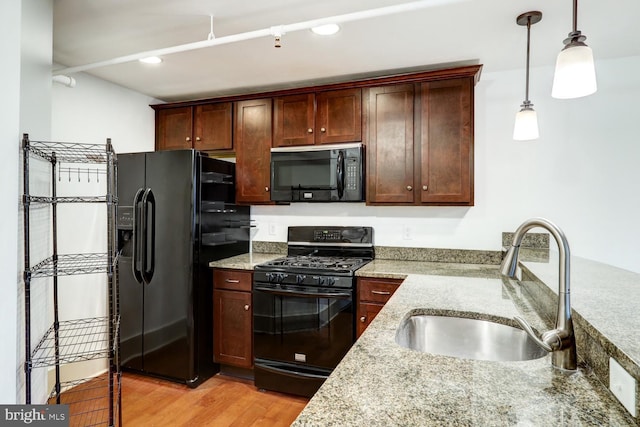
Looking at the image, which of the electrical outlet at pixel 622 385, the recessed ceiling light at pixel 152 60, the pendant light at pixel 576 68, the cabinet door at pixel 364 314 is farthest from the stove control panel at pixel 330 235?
the electrical outlet at pixel 622 385

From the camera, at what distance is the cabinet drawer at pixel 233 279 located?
2.79m

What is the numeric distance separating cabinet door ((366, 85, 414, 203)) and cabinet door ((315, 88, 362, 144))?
0.35 feet

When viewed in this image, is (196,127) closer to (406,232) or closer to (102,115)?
(102,115)

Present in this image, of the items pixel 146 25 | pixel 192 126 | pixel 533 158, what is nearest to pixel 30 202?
pixel 146 25

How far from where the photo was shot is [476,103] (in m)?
2.86

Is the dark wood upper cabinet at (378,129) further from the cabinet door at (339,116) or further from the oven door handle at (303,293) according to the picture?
the oven door handle at (303,293)

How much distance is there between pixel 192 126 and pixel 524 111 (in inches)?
107

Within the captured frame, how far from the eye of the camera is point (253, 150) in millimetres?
3180

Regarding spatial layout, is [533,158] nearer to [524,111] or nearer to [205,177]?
[524,111]

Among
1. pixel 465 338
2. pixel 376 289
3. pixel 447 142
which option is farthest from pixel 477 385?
pixel 447 142

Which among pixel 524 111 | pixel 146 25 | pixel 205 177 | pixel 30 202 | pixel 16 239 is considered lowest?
pixel 16 239

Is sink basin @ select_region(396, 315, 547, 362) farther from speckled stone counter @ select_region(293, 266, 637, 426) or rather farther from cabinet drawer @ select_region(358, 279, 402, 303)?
cabinet drawer @ select_region(358, 279, 402, 303)

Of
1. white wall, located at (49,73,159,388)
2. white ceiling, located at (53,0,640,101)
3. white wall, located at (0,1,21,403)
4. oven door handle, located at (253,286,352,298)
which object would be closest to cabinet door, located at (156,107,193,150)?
white wall, located at (49,73,159,388)

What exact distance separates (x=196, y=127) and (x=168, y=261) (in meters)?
1.32
